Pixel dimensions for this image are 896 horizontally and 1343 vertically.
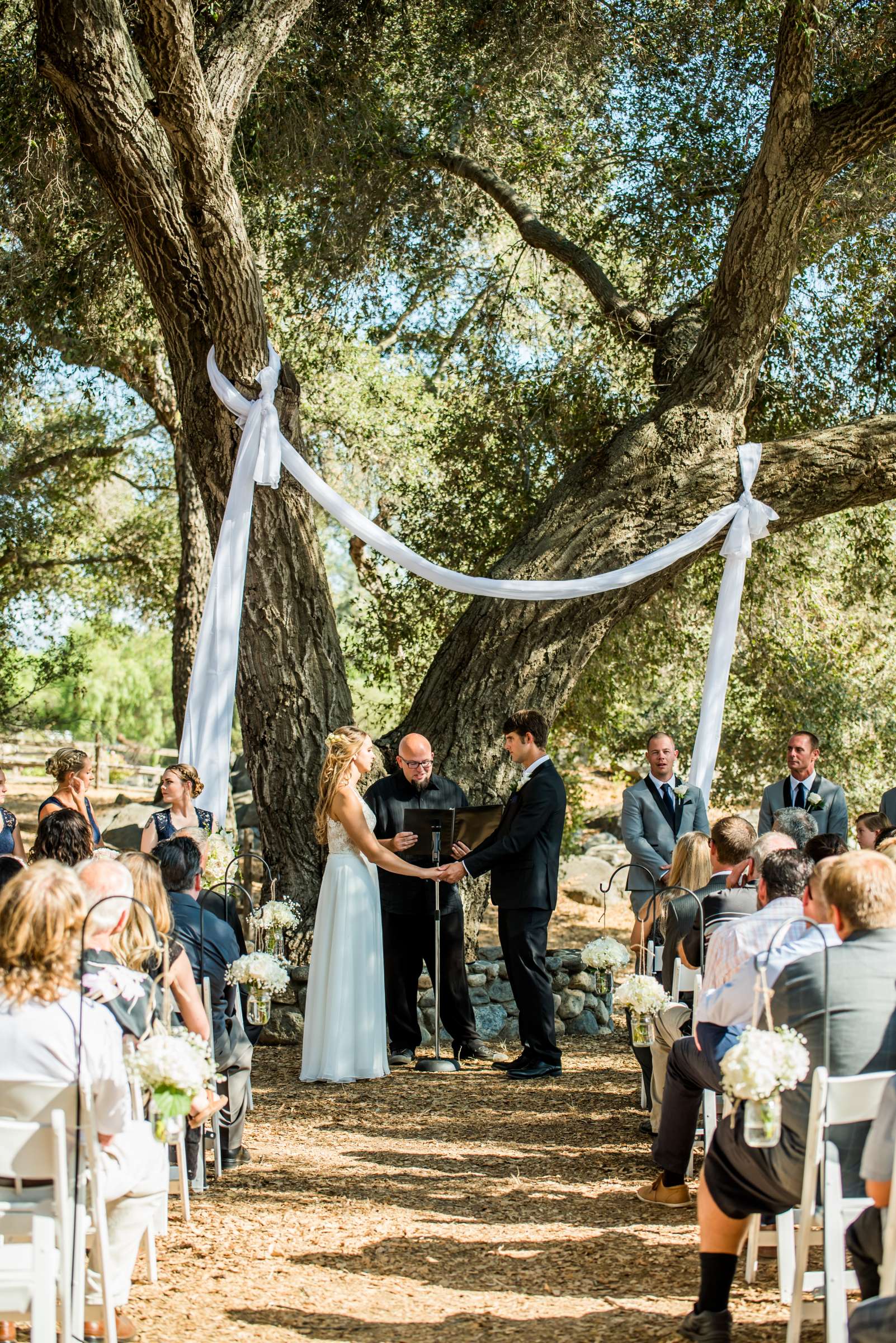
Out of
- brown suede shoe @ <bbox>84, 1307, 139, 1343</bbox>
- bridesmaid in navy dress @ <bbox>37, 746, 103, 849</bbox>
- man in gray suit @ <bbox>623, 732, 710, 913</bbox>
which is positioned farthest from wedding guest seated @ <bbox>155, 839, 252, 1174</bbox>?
man in gray suit @ <bbox>623, 732, 710, 913</bbox>

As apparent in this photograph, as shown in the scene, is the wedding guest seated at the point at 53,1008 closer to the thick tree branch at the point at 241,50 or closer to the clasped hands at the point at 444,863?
the clasped hands at the point at 444,863

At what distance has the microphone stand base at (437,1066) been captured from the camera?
7727 mm

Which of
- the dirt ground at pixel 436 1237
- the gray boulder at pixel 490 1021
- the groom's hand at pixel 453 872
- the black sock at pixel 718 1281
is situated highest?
the groom's hand at pixel 453 872

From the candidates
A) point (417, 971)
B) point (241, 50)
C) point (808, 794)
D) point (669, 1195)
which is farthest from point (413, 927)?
point (241, 50)

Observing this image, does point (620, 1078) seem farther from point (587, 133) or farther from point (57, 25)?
point (587, 133)

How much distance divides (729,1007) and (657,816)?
152 inches

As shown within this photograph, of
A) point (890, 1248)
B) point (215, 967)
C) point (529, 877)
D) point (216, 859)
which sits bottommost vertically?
point (890, 1248)

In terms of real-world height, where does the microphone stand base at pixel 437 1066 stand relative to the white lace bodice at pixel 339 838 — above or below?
below

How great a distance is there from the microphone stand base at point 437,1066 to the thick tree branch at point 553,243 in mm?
6087

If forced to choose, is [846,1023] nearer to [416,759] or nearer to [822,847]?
[822,847]

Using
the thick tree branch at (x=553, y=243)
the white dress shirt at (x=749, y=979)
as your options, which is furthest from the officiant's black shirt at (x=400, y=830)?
the thick tree branch at (x=553, y=243)

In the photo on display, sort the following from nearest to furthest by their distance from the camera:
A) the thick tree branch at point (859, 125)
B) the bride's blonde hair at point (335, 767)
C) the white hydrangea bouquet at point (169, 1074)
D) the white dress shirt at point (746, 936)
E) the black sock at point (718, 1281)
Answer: the white hydrangea bouquet at point (169, 1074) → the black sock at point (718, 1281) → the white dress shirt at point (746, 936) → the bride's blonde hair at point (335, 767) → the thick tree branch at point (859, 125)

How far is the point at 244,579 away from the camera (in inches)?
355

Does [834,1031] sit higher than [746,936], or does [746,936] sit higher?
[746,936]
